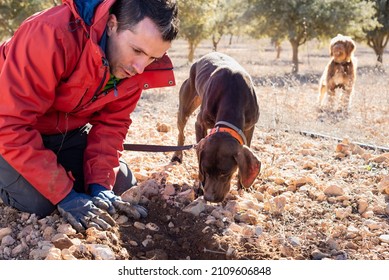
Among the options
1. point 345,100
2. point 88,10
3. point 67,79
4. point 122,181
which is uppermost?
point 88,10

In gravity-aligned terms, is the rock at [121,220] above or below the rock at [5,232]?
below

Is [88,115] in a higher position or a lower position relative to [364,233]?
higher

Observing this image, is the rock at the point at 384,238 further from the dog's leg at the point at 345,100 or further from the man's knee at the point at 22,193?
the dog's leg at the point at 345,100

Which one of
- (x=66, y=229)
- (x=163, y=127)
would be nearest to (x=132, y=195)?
(x=66, y=229)

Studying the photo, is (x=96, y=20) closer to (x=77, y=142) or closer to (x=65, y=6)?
(x=65, y=6)

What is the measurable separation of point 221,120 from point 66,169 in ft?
4.60

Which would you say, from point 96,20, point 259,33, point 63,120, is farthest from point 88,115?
point 259,33

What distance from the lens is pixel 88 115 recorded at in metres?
3.80

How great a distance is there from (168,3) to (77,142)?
5.20ft

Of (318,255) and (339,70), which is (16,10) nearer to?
(339,70)

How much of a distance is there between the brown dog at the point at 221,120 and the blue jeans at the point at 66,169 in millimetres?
730

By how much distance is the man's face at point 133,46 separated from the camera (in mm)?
2881

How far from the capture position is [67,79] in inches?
125

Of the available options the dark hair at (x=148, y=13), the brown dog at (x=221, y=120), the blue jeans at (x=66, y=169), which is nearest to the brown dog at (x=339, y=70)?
the brown dog at (x=221, y=120)
